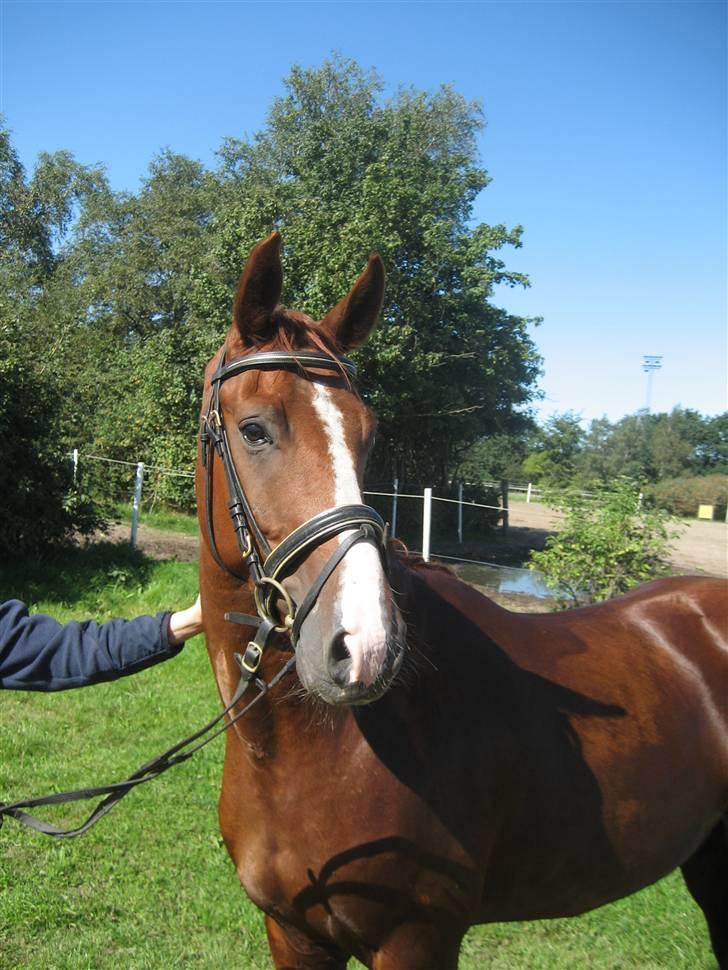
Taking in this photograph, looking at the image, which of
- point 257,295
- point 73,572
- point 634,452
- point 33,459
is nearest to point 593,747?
point 257,295

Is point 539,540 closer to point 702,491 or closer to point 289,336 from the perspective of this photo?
point 702,491

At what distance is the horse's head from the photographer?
1417 millimetres

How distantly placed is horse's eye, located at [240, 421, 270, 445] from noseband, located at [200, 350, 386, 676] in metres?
0.09

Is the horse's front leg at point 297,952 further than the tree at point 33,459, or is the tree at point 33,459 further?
the tree at point 33,459

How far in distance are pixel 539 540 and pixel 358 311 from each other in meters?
20.2

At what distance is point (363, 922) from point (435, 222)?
59.3 ft

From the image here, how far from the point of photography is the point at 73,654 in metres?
2.10

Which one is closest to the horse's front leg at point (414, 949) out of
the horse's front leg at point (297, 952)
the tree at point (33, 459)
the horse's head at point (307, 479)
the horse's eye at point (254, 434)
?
the horse's front leg at point (297, 952)

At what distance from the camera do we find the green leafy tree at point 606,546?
6926 millimetres

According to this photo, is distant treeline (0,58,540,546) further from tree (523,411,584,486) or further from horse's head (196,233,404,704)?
horse's head (196,233,404,704)

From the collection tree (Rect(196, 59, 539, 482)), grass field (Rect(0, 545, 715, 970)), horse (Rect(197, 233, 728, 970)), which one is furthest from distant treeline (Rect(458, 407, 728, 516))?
horse (Rect(197, 233, 728, 970))

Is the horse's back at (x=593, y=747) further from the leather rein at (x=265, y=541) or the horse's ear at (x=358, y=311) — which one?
the horse's ear at (x=358, y=311)

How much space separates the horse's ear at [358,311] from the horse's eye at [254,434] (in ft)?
1.26

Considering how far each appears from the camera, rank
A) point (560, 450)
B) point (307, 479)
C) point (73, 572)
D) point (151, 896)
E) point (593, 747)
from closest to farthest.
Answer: point (307, 479)
point (593, 747)
point (151, 896)
point (73, 572)
point (560, 450)
